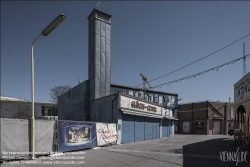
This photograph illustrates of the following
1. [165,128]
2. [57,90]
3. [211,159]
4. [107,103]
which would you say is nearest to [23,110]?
[57,90]

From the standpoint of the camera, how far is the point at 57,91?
2363 inches

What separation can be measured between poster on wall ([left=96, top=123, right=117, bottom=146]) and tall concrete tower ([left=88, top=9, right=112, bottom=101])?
7.85 m

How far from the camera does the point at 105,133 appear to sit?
16906mm

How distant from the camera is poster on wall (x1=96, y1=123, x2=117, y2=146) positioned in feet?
52.7

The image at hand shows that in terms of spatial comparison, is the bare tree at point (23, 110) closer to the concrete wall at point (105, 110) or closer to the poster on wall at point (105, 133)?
the concrete wall at point (105, 110)

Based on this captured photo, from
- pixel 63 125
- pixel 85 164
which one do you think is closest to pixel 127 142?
pixel 63 125

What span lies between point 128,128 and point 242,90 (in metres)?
11.5

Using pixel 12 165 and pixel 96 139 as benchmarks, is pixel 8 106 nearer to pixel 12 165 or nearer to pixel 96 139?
pixel 96 139

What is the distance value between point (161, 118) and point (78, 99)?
11.7 m

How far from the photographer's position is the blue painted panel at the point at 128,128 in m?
20.1

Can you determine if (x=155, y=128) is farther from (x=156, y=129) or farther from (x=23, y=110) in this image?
(x=23, y=110)

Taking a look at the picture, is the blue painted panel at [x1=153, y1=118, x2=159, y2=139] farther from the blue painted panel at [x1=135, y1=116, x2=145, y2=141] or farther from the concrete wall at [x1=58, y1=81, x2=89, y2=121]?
the concrete wall at [x1=58, y1=81, x2=89, y2=121]

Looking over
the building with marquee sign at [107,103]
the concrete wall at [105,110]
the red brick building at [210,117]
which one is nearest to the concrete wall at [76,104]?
the building with marquee sign at [107,103]

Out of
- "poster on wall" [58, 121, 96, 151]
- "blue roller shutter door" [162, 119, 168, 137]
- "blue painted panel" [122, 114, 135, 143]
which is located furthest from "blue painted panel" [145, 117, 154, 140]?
"poster on wall" [58, 121, 96, 151]
